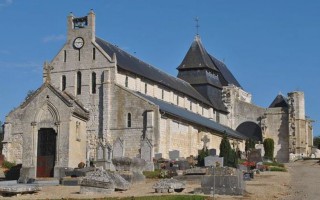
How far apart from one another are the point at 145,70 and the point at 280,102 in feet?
84.9

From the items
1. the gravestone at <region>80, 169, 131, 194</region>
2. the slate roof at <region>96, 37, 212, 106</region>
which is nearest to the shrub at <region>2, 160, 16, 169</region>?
the slate roof at <region>96, 37, 212, 106</region>

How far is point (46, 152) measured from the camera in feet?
121

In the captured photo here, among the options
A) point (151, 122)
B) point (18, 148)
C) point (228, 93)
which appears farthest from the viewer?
point (228, 93)

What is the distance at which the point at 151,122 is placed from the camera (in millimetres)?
42812

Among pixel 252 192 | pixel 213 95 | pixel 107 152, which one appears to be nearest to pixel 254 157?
pixel 107 152

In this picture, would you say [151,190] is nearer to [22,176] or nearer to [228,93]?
[22,176]

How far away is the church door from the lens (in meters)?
36.2

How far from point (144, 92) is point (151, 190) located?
27.1 meters

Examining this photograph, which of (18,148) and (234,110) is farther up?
(234,110)

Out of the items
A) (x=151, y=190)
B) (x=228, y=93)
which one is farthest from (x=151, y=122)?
(x=228, y=93)

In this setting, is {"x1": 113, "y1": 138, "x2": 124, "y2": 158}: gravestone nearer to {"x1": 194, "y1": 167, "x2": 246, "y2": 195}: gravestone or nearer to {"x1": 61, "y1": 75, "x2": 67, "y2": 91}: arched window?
{"x1": 61, "y1": 75, "x2": 67, "y2": 91}: arched window

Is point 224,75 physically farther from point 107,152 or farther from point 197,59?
point 107,152

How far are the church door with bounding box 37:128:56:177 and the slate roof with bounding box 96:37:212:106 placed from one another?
10.8 m

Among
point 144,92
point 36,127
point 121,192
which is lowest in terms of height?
point 121,192
